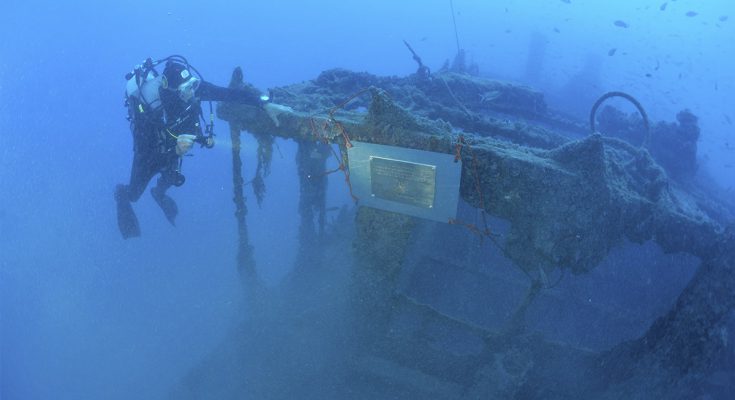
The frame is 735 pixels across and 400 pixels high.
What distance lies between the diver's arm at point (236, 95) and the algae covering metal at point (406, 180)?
7.75 feet

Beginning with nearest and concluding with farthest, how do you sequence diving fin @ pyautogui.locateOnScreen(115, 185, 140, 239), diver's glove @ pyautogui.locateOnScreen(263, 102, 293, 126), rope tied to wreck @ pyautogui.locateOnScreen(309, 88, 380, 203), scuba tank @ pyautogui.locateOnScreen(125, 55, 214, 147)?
1. rope tied to wreck @ pyautogui.locateOnScreen(309, 88, 380, 203)
2. diver's glove @ pyautogui.locateOnScreen(263, 102, 293, 126)
3. scuba tank @ pyautogui.locateOnScreen(125, 55, 214, 147)
4. diving fin @ pyautogui.locateOnScreen(115, 185, 140, 239)

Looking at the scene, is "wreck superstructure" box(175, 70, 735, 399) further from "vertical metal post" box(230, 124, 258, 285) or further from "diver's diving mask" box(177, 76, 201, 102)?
"diver's diving mask" box(177, 76, 201, 102)

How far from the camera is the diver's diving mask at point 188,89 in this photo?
6.51 meters

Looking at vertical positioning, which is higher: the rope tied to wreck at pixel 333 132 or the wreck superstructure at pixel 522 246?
the rope tied to wreck at pixel 333 132

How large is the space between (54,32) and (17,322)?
156869mm

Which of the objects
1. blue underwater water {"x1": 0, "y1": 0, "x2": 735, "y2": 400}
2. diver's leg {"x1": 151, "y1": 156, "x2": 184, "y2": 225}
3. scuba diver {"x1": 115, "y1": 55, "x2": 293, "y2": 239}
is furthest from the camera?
blue underwater water {"x1": 0, "y1": 0, "x2": 735, "y2": 400}

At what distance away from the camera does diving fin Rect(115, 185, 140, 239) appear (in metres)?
8.69

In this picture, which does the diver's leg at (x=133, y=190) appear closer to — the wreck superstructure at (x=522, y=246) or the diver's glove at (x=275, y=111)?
the wreck superstructure at (x=522, y=246)

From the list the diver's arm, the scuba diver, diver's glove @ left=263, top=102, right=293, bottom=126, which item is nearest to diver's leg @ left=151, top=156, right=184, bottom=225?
the scuba diver

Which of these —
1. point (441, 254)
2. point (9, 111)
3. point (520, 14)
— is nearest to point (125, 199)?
point (441, 254)

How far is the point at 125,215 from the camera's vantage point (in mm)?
8977

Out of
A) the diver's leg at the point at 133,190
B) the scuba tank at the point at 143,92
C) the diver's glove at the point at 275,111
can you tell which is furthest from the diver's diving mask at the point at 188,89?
the diver's glove at the point at 275,111

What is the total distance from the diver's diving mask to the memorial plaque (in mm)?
4152

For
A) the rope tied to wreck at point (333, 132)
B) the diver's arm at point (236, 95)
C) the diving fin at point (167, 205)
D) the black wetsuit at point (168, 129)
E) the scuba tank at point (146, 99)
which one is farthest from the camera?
the diving fin at point (167, 205)
